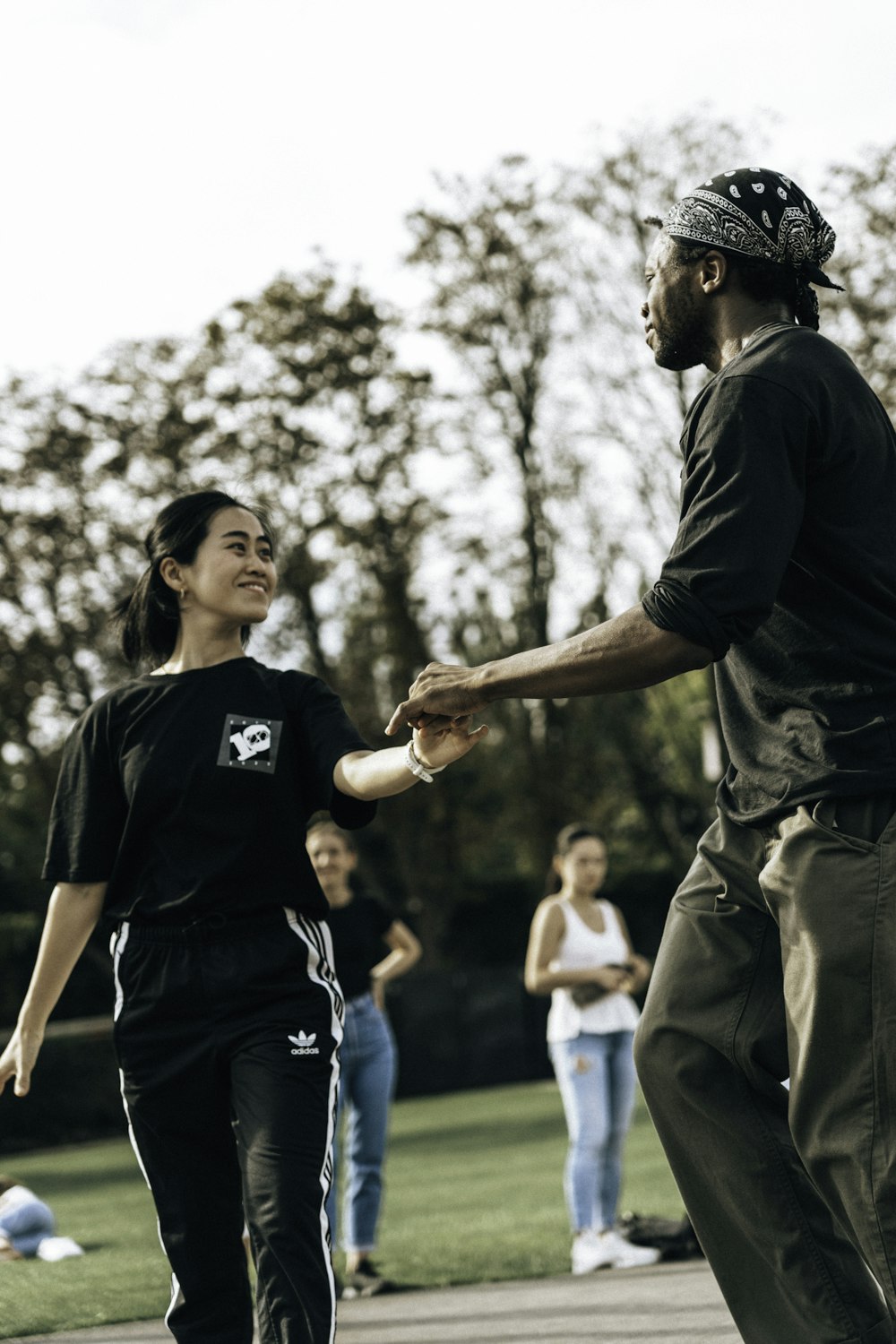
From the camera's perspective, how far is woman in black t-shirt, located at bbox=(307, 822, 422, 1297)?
26.0 ft

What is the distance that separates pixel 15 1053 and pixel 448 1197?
835 cm

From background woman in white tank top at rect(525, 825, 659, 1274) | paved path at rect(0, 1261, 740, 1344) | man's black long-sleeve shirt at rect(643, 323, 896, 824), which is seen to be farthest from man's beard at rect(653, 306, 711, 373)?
background woman in white tank top at rect(525, 825, 659, 1274)

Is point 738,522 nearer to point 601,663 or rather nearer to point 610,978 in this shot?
point 601,663

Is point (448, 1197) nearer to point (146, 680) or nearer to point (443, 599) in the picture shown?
point (146, 680)

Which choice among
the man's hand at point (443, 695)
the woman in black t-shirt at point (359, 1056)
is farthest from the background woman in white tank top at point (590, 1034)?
the man's hand at point (443, 695)

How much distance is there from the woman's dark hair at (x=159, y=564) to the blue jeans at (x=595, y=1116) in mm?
4328

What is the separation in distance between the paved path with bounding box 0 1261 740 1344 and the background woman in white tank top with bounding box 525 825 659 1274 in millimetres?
456

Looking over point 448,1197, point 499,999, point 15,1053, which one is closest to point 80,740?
point 15,1053

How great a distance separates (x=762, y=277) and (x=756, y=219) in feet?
0.38

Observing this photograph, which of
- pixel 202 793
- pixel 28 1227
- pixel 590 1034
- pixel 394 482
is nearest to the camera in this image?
pixel 202 793

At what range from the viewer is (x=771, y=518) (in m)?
3.12

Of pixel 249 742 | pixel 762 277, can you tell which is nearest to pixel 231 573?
pixel 249 742

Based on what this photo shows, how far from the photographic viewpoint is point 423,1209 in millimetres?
11461

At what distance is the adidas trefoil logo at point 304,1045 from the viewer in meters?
3.76
